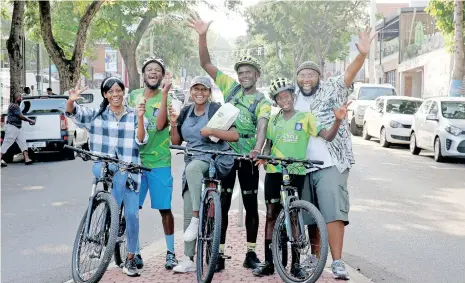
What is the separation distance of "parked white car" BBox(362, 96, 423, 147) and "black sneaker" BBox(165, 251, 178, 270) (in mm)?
16897

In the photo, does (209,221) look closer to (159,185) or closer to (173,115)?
(159,185)

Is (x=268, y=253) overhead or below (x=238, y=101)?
below

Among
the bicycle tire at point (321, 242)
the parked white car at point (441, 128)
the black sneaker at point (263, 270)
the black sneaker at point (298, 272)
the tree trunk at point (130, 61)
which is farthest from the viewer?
the tree trunk at point (130, 61)

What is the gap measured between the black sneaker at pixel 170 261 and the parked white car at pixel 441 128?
12394 mm

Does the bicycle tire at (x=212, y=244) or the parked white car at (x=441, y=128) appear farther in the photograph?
the parked white car at (x=441, y=128)

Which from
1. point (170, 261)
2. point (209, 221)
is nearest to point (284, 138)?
point (209, 221)

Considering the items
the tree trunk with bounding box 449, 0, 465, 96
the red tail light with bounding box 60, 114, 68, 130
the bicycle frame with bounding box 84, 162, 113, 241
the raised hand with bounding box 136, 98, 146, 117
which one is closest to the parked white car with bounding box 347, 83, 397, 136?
the tree trunk with bounding box 449, 0, 465, 96

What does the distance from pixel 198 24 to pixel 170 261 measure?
2.20 meters

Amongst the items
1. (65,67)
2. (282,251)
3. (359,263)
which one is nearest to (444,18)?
(65,67)

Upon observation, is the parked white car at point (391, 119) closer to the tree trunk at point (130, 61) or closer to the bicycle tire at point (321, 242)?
the bicycle tire at point (321, 242)

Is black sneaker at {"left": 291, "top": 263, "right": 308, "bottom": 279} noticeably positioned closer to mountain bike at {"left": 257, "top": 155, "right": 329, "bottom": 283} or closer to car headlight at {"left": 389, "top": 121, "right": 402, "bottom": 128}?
mountain bike at {"left": 257, "top": 155, "right": 329, "bottom": 283}

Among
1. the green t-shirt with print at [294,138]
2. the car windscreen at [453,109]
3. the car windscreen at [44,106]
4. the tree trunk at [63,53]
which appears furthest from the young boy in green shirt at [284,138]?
the tree trunk at [63,53]

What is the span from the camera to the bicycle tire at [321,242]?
5.61 meters

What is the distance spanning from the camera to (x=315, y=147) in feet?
21.0
